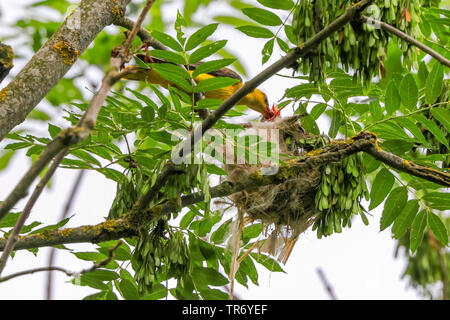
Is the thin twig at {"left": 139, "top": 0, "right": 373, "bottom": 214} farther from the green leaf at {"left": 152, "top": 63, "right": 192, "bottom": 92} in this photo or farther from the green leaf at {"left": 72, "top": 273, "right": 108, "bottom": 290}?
the green leaf at {"left": 72, "top": 273, "right": 108, "bottom": 290}

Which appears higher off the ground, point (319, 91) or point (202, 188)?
point (319, 91)

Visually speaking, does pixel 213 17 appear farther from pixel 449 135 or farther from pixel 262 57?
pixel 449 135

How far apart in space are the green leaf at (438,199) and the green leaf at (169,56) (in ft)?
5.06

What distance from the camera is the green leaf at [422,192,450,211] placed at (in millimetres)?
3061

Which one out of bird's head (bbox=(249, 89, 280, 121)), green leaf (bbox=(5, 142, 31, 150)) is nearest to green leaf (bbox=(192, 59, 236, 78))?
green leaf (bbox=(5, 142, 31, 150))

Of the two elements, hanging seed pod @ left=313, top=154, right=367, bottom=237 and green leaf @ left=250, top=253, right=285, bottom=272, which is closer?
hanging seed pod @ left=313, top=154, right=367, bottom=237

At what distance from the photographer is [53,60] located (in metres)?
2.48

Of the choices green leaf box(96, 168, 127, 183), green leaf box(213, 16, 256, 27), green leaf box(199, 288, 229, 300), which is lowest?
green leaf box(199, 288, 229, 300)

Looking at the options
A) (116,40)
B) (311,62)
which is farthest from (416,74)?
(116,40)

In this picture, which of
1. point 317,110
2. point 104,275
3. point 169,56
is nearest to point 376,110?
point 317,110

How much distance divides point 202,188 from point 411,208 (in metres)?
1.36

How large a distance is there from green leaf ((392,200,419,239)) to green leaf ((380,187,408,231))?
0.04 meters

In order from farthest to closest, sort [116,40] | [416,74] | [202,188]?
[116,40] → [416,74] → [202,188]

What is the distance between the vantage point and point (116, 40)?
430 centimetres
